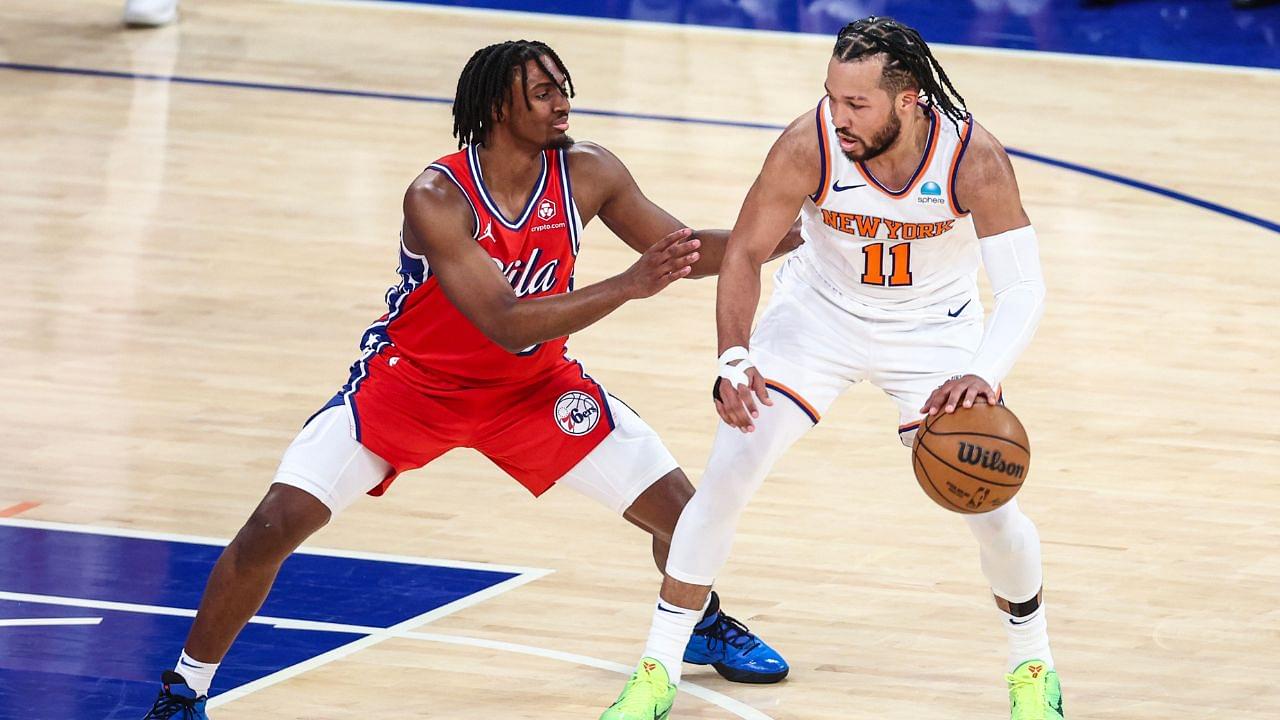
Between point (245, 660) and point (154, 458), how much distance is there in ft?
5.76

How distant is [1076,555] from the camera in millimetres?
5836

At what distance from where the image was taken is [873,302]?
4.55m

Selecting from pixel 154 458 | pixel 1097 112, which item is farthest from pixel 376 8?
pixel 154 458

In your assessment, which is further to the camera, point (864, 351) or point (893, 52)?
point (864, 351)

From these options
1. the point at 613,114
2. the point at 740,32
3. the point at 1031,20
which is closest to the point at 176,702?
the point at 613,114

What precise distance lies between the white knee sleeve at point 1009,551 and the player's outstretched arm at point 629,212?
0.88 metres

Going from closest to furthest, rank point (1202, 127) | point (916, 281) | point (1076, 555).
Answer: point (916, 281), point (1076, 555), point (1202, 127)

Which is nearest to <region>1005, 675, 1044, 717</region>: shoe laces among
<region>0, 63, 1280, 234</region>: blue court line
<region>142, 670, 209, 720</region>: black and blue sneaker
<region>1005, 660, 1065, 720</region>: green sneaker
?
<region>1005, 660, 1065, 720</region>: green sneaker

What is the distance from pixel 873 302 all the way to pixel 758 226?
391mm

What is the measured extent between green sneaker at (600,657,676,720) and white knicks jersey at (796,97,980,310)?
99 cm

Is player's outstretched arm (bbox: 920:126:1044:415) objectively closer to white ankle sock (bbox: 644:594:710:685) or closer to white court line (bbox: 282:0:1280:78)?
white ankle sock (bbox: 644:594:710:685)

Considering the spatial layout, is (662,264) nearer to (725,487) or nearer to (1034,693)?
(725,487)

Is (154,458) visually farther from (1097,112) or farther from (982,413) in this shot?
(1097,112)

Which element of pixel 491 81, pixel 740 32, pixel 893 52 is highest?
pixel 893 52
